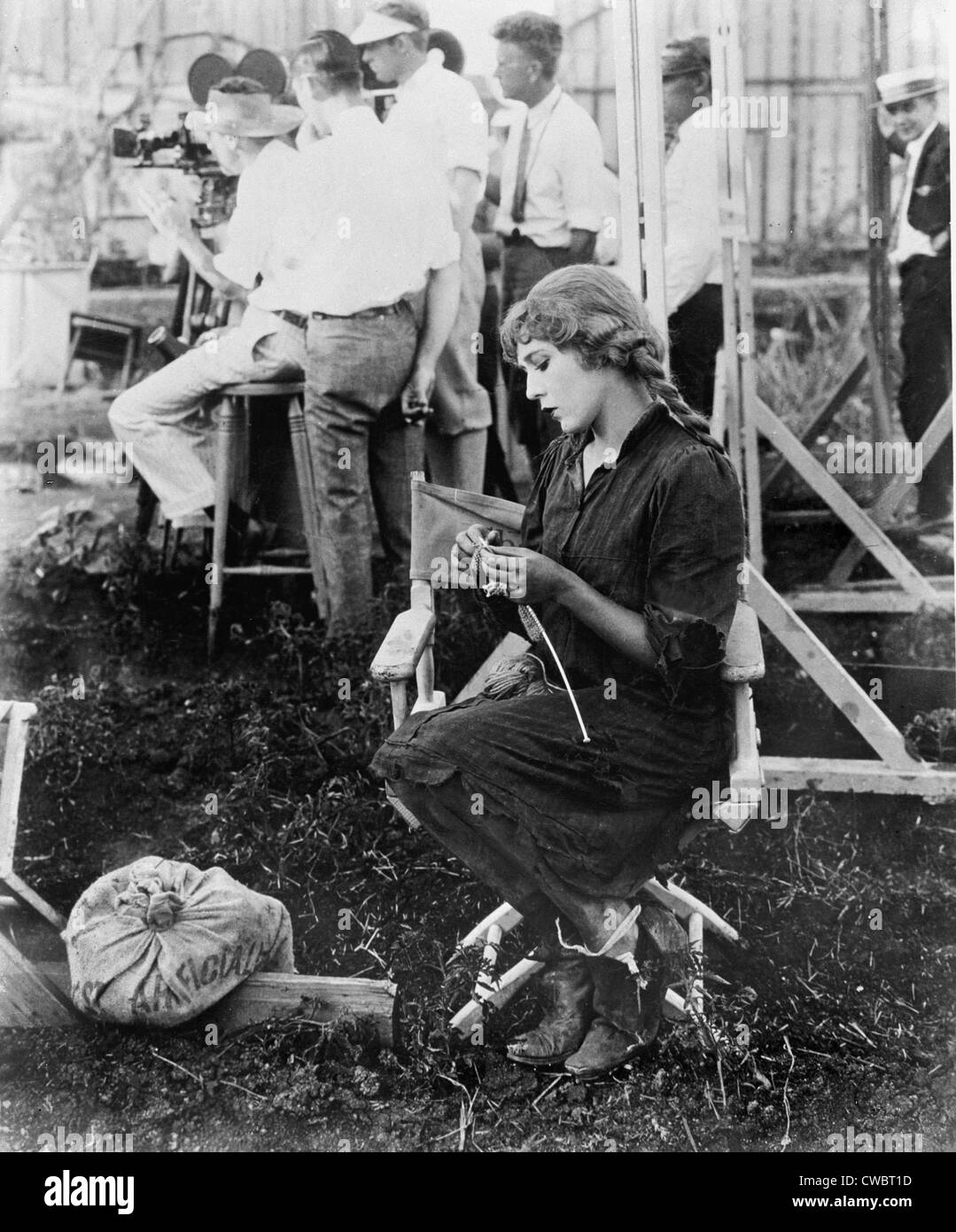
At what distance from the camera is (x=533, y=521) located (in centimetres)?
347

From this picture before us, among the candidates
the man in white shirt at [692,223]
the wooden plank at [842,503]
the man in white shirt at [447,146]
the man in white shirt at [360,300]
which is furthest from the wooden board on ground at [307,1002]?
the wooden plank at [842,503]

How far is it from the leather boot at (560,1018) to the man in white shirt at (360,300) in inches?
64.4

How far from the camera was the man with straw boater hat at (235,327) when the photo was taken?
426cm

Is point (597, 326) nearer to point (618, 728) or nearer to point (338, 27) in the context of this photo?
point (618, 728)

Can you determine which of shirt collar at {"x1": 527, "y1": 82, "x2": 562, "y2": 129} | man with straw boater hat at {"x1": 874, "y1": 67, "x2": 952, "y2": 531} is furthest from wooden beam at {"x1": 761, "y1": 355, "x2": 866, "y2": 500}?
shirt collar at {"x1": 527, "y1": 82, "x2": 562, "y2": 129}

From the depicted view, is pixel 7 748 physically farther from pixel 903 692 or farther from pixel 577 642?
pixel 903 692

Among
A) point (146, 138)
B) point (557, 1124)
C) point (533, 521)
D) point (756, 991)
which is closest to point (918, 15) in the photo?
point (533, 521)

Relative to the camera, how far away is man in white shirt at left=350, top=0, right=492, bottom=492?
4105 millimetres

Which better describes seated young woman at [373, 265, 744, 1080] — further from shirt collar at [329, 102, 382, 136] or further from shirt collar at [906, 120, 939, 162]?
shirt collar at [906, 120, 939, 162]

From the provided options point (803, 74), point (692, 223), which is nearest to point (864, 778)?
point (692, 223)

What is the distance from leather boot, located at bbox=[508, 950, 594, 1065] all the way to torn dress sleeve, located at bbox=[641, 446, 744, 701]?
81 cm

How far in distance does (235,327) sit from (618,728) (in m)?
2.16

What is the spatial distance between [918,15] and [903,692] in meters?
2.27

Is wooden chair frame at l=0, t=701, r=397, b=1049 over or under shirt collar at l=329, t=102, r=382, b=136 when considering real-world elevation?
under
